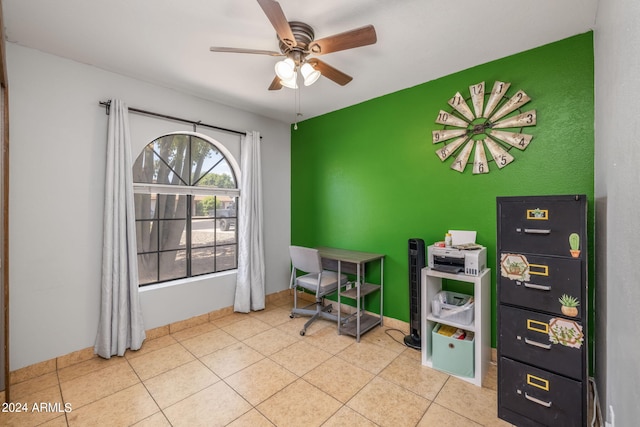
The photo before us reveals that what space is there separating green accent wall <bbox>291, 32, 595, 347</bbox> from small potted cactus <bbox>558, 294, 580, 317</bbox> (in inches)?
27.5

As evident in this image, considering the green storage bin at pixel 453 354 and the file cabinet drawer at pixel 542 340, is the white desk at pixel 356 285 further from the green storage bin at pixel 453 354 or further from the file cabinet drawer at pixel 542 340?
the file cabinet drawer at pixel 542 340

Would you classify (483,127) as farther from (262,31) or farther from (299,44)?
(262,31)

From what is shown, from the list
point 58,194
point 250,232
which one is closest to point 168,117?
point 58,194

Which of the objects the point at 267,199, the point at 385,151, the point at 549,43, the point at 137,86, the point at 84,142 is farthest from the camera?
the point at 267,199

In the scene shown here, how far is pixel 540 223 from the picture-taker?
65.9 inches

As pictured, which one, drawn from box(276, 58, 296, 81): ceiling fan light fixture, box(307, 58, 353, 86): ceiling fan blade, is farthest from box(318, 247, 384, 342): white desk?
box(276, 58, 296, 81): ceiling fan light fixture

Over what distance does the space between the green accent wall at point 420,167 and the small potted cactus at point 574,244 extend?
2.03ft

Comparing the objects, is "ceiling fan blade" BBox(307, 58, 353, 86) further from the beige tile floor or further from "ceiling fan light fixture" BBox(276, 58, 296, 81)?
the beige tile floor

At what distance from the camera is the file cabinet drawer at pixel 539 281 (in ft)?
5.15

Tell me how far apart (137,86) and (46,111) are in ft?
2.54

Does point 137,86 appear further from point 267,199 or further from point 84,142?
point 267,199

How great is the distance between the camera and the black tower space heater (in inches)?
102

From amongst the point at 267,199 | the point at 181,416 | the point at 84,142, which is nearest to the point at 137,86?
the point at 84,142

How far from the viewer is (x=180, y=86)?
2906mm
